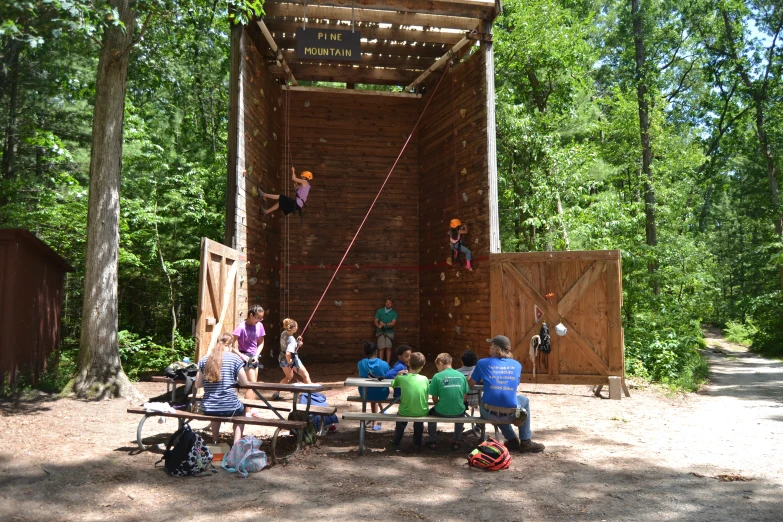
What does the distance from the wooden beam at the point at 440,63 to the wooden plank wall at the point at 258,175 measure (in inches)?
136

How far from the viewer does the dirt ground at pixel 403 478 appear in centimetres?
455

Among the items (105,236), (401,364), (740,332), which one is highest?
(105,236)

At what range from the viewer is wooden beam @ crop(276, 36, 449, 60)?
549 inches

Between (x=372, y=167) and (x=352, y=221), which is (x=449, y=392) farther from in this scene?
(x=372, y=167)

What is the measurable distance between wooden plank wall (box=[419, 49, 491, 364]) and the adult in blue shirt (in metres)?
4.90

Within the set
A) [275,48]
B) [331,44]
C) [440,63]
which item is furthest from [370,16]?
[440,63]

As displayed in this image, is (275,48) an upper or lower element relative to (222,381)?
upper

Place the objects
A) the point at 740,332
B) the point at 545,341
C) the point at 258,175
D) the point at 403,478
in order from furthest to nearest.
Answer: the point at 740,332, the point at 258,175, the point at 545,341, the point at 403,478

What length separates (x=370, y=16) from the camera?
488 inches

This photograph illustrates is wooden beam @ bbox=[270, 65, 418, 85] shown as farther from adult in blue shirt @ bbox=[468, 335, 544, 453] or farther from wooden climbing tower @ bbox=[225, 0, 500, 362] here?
adult in blue shirt @ bbox=[468, 335, 544, 453]

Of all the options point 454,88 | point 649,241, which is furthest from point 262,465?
point 649,241

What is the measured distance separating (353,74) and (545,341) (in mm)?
8907

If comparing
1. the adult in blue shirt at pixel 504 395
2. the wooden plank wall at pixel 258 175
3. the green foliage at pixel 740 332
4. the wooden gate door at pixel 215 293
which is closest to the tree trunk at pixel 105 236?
the wooden gate door at pixel 215 293

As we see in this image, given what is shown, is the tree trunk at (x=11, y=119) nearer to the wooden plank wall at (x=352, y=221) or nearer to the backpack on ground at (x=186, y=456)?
the wooden plank wall at (x=352, y=221)
